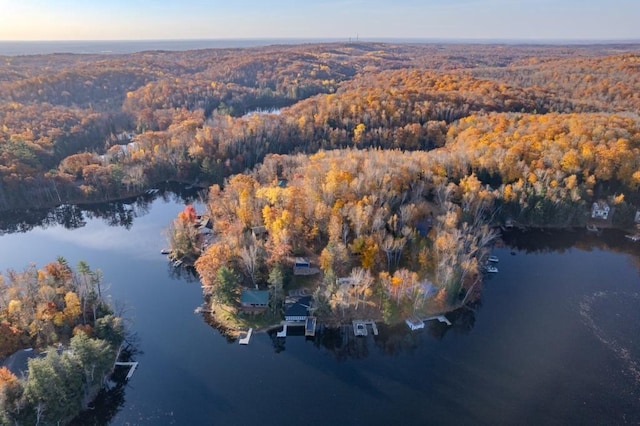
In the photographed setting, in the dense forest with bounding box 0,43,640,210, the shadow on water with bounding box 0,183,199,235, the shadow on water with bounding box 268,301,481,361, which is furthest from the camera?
the dense forest with bounding box 0,43,640,210

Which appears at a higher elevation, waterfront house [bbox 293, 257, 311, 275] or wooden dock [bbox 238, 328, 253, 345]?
waterfront house [bbox 293, 257, 311, 275]

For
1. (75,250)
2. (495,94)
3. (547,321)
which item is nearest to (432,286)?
(547,321)

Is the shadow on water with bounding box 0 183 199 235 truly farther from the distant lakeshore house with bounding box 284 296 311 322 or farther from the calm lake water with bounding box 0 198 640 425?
the distant lakeshore house with bounding box 284 296 311 322

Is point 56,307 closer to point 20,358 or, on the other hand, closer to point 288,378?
point 20,358

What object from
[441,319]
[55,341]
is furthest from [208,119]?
[441,319]

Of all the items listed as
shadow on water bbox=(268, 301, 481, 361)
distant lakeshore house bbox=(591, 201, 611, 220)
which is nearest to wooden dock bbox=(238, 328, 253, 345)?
shadow on water bbox=(268, 301, 481, 361)

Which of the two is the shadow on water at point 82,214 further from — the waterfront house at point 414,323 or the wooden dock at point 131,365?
the waterfront house at point 414,323
